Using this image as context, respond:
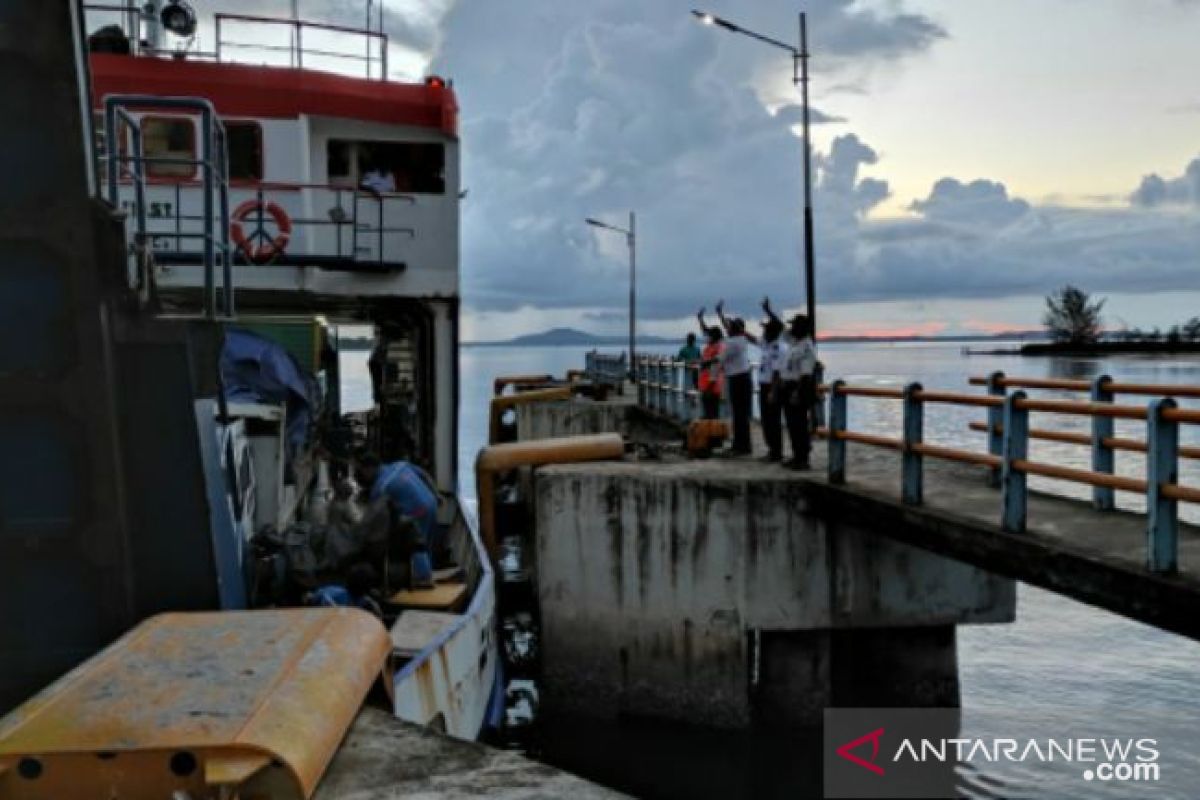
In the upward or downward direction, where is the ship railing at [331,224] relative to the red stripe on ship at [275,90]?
downward

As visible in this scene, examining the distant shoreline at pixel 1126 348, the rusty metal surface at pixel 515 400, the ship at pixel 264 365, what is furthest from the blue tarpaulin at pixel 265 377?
the distant shoreline at pixel 1126 348

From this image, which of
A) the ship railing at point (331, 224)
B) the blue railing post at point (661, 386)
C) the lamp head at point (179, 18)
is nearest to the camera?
the ship railing at point (331, 224)

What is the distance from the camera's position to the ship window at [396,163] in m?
15.0

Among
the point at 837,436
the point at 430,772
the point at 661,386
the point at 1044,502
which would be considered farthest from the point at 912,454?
the point at 661,386

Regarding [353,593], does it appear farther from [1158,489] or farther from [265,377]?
[1158,489]

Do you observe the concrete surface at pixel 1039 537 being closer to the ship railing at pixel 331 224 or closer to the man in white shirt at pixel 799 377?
the man in white shirt at pixel 799 377

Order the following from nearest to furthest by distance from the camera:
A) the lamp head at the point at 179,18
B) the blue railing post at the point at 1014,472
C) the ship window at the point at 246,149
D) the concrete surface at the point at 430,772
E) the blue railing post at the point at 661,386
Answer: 1. the concrete surface at the point at 430,772
2. the blue railing post at the point at 1014,472
3. the ship window at the point at 246,149
4. the lamp head at the point at 179,18
5. the blue railing post at the point at 661,386

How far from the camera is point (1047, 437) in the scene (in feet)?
29.3

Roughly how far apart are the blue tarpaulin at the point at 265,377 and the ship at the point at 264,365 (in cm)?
2

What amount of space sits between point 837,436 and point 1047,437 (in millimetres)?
2057

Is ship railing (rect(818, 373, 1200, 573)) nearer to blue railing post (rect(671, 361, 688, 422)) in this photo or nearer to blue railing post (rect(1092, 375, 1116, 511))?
blue railing post (rect(1092, 375, 1116, 511))

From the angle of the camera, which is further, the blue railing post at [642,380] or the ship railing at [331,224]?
A: the blue railing post at [642,380]

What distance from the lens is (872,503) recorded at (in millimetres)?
9383

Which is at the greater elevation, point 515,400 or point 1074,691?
point 515,400
